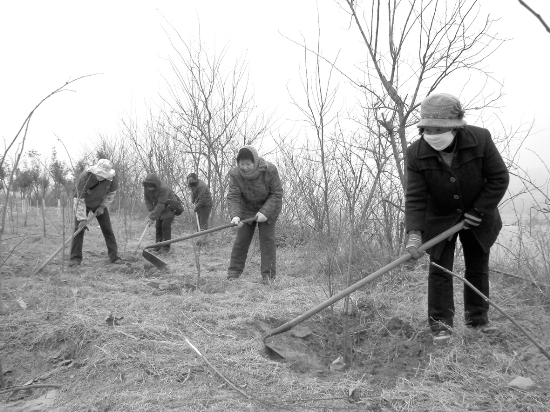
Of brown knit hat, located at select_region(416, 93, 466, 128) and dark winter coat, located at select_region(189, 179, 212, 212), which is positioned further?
dark winter coat, located at select_region(189, 179, 212, 212)

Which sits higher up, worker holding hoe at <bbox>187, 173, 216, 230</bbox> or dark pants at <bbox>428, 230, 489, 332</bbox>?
worker holding hoe at <bbox>187, 173, 216, 230</bbox>


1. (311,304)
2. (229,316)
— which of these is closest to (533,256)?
(311,304)

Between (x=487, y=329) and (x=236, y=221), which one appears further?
(x=236, y=221)

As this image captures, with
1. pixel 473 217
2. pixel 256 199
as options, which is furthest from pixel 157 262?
pixel 473 217

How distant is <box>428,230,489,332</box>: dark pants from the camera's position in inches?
123

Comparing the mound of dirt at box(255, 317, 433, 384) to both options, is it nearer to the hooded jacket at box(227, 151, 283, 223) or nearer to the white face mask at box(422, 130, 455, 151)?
the white face mask at box(422, 130, 455, 151)

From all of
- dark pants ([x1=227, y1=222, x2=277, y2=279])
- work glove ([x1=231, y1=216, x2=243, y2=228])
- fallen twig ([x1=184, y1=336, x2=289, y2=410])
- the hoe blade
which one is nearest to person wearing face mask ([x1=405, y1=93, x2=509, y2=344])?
fallen twig ([x1=184, y1=336, x2=289, y2=410])

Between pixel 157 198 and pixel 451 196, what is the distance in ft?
19.0

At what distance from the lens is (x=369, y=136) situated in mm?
5090

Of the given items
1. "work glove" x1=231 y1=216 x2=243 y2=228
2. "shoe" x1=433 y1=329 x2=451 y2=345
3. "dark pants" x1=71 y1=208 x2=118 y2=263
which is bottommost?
"shoe" x1=433 y1=329 x2=451 y2=345

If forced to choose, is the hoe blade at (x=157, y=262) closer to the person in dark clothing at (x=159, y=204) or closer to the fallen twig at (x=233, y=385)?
the person in dark clothing at (x=159, y=204)

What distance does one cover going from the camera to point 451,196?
3.03 metres

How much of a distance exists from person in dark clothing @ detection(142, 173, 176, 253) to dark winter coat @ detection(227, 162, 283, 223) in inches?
106

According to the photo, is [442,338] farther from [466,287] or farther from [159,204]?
[159,204]
